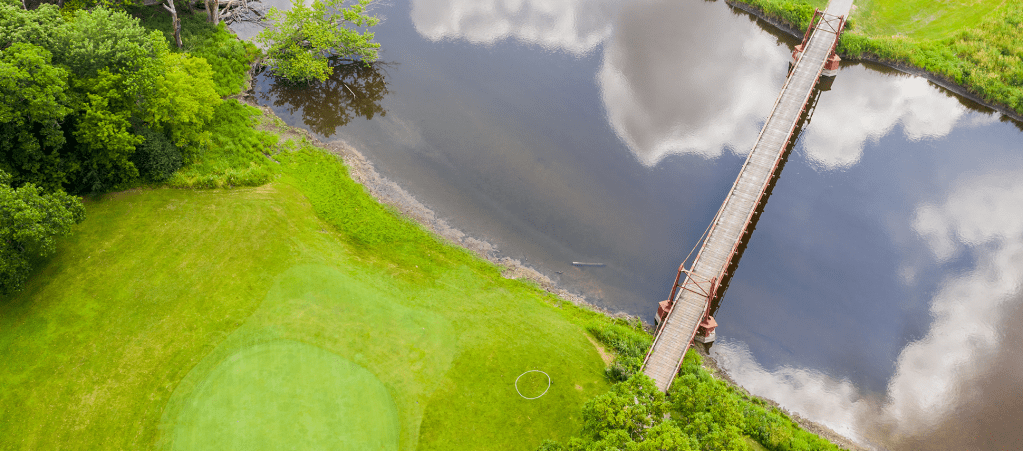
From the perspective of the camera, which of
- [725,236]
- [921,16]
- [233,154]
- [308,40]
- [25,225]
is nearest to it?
[25,225]

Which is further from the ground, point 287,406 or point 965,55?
point 965,55

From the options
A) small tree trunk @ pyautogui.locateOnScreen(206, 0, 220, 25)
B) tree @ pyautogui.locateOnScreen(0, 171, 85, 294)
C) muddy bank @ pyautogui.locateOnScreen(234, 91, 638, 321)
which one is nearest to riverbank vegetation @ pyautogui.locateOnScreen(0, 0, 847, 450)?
tree @ pyautogui.locateOnScreen(0, 171, 85, 294)

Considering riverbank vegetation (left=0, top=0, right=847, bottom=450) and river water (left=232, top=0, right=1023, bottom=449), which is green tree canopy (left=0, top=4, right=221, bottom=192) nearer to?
riverbank vegetation (left=0, top=0, right=847, bottom=450)

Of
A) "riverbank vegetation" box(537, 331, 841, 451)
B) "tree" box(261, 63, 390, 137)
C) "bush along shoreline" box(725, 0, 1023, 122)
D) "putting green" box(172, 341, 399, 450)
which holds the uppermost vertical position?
"bush along shoreline" box(725, 0, 1023, 122)

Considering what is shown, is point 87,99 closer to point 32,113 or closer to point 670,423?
point 32,113

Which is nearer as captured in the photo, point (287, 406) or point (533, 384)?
point (287, 406)

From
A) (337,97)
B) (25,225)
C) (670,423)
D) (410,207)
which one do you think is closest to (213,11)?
(337,97)

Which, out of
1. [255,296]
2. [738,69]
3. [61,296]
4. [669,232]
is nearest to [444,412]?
[255,296]
